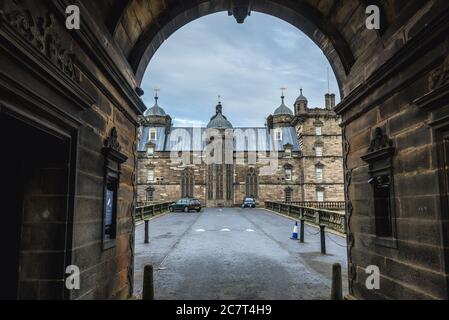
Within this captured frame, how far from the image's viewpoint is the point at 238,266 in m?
10.5

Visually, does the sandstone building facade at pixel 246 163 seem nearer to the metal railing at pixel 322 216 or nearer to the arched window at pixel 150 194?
the arched window at pixel 150 194

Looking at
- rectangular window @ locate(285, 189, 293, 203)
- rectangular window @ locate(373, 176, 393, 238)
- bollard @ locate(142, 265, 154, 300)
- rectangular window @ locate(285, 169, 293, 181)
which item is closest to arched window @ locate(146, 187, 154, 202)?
rectangular window @ locate(285, 189, 293, 203)

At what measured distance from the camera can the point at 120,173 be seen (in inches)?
253

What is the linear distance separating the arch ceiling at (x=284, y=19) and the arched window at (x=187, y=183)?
160 feet

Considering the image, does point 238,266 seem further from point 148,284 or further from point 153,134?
point 153,134

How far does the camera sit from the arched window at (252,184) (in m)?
55.7

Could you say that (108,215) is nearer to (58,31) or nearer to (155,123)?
(58,31)

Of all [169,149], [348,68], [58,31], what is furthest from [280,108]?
[58,31]

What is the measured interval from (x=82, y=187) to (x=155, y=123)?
186ft

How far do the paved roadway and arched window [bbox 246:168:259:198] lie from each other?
1511 inches

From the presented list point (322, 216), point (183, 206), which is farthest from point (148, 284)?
point (183, 206)

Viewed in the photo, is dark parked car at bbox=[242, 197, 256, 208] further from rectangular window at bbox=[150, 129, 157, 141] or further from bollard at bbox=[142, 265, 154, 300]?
bollard at bbox=[142, 265, 154, 300]

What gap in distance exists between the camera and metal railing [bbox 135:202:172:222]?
27403 mm

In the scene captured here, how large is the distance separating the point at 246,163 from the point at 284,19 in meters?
49.0
